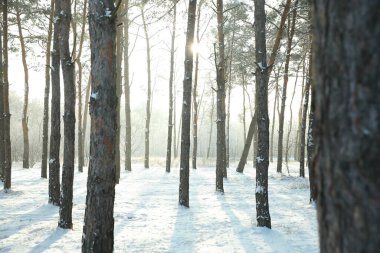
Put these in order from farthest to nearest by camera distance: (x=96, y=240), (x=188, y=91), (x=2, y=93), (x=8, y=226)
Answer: (x=2, y=93) < (x=188, y=91) < (x=8, y=226) < (x=96, y=240)

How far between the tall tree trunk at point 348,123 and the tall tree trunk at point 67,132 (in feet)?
19.8

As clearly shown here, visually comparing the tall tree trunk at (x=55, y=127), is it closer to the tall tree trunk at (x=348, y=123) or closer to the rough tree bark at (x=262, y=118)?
the rough tree bark at (x=262, y=118)

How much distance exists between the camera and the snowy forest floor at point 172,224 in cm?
545

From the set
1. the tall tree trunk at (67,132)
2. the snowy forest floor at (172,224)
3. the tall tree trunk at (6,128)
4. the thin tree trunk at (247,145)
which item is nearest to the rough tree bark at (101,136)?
the snowy forest floor at (172,224)

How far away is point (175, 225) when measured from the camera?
22.6 feet

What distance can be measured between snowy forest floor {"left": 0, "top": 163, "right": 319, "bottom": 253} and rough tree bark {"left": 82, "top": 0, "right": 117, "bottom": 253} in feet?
4.45

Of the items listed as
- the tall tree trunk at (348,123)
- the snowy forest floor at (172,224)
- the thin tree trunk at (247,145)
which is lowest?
the snowy forest floor at (172,224)

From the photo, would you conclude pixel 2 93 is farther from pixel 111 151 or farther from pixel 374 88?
pixel 374 88

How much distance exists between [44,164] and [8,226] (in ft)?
26.9

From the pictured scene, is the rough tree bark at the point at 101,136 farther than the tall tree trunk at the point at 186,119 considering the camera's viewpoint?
No

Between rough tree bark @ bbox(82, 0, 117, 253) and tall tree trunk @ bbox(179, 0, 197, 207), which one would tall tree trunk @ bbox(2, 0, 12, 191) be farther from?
rough tree bark @ bbox(82, 0, 117, 253)

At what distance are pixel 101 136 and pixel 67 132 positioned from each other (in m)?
2.83

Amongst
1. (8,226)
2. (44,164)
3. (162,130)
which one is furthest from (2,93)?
(162,130)

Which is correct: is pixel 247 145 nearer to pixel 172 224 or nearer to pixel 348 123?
pixel 172 224
